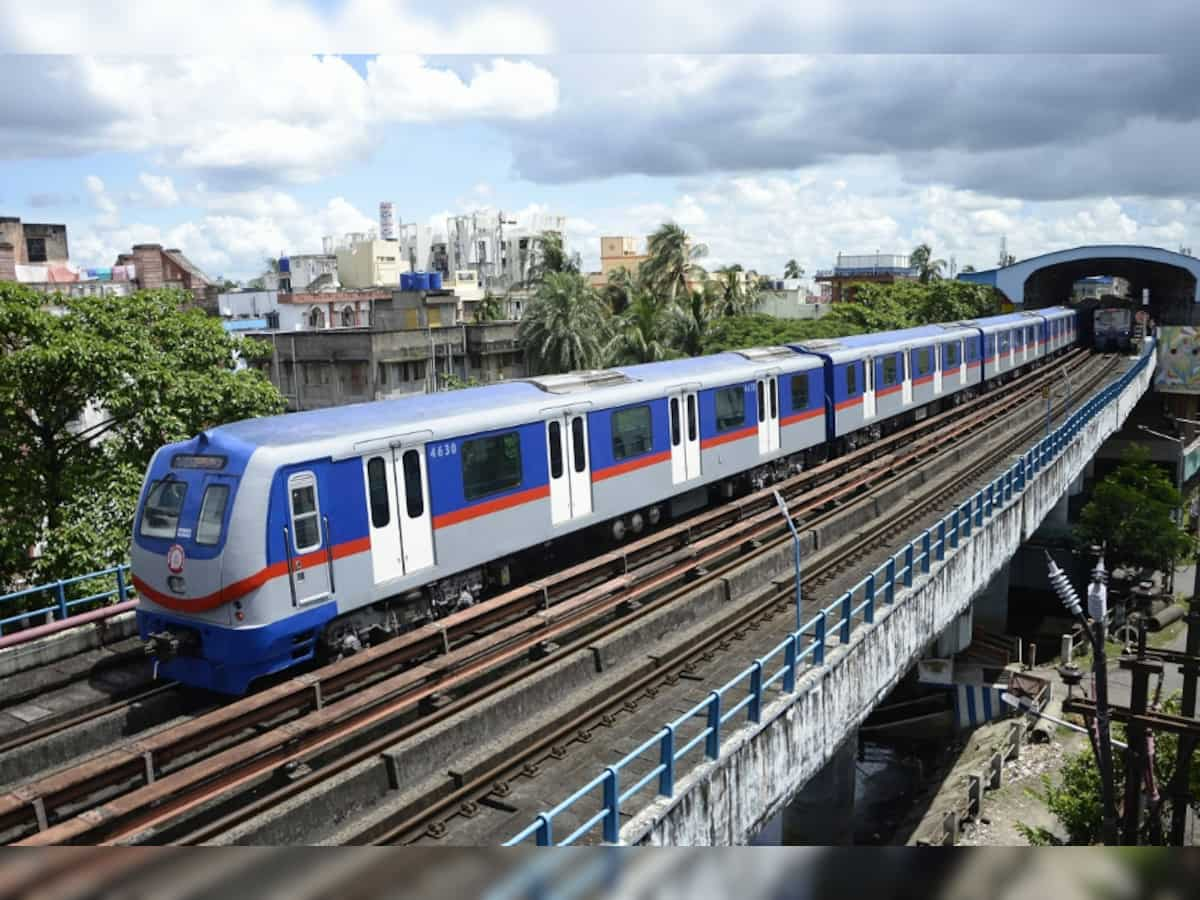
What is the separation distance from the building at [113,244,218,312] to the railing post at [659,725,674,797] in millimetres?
51929

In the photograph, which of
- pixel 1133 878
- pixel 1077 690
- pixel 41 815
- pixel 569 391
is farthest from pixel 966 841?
pixel 1133 878

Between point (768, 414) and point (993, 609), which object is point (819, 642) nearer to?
point (768, 414)

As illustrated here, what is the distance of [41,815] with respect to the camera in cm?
705

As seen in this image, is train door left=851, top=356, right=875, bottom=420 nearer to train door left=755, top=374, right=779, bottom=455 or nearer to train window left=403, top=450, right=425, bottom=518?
train door left=755, top=374, right=779, bottom=455

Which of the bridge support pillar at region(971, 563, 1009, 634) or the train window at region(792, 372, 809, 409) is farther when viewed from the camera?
the bridge support pillar at region(971, 563, 1009, 634)

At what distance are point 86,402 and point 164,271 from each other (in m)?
51.7

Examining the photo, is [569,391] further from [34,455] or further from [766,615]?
[34,455]

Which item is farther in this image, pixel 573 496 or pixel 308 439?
pixel 573 496

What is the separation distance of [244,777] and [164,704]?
2.21 m

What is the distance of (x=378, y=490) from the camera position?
987 centimetres

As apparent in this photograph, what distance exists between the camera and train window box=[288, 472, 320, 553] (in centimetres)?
902

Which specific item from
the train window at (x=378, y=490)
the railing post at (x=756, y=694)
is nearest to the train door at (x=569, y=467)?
the train window at (x=378, y=490)

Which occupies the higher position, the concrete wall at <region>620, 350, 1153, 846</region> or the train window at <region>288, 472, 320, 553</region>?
the train window at <region>288, 472, 320, 553</region>

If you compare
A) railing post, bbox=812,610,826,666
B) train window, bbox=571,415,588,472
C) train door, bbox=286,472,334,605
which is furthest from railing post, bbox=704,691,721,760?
train window, bbox=571,415,588,472
